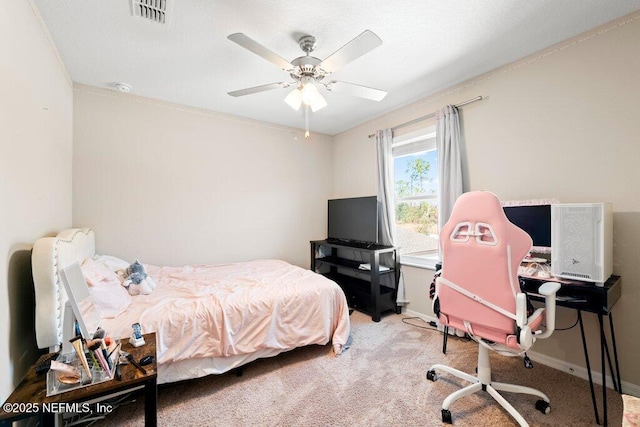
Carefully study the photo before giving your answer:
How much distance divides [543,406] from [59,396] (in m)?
2.52

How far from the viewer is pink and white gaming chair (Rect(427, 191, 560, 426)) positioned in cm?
145

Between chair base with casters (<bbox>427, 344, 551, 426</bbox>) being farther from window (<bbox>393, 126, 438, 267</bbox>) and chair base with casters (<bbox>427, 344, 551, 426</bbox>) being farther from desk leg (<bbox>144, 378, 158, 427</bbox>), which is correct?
desk leg (<bbox>144, 378, 158, 427</bbox>)

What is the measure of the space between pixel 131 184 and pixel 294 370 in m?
2.63

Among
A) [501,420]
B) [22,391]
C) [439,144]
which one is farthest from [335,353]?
[439,144]

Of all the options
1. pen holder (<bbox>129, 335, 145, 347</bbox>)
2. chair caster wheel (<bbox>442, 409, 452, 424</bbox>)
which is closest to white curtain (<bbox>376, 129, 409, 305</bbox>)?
chair caster wheel (<bbox>442, 409, 452, 424</bbox>)

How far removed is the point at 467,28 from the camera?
1.93 meters

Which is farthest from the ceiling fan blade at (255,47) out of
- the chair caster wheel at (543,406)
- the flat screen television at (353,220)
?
the chair caster wheel at (543,406)

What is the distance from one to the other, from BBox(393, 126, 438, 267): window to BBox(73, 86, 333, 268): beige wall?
55.6 inches

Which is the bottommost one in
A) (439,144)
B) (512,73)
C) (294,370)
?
(294,370)

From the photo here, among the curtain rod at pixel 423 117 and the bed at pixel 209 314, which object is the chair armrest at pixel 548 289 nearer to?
the bed at pixel 209 314

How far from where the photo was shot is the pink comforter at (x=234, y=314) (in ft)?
5.89

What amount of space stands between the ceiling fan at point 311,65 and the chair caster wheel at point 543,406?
2.42 metres

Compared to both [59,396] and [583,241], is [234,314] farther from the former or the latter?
[583,241]

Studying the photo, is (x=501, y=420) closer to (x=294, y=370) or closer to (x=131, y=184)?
(x=294, y=370)
